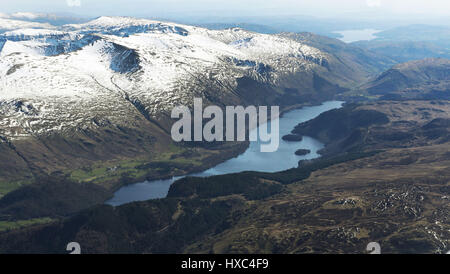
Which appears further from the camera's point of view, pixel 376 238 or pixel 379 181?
pixel 379 181

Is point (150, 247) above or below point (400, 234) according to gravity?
below

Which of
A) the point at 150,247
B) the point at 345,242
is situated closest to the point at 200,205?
the point at 150,247

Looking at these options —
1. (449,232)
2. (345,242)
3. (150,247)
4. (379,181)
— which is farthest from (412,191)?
(150,247)
